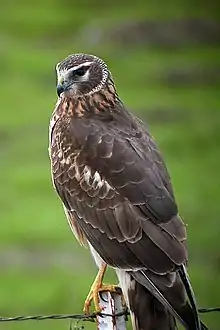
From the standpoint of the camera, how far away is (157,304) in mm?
6148

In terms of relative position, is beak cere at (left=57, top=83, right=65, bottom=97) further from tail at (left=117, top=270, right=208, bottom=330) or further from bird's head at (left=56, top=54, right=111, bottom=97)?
tail at (left=117, top=270, right=208, bottom=330)

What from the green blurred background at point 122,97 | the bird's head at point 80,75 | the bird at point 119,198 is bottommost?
the bird at point 119,198

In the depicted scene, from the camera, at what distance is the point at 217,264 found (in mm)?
17719

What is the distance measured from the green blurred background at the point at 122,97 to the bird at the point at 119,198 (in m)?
6.45

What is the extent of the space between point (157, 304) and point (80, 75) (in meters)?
1.45

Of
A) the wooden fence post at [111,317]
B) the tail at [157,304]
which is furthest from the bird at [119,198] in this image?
the wooden fence post at [111,317]

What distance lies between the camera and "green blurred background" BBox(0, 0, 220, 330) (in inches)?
656

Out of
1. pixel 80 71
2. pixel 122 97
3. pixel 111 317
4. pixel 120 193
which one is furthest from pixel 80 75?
pixel 122 97

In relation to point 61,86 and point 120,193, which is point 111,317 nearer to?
point 120,193

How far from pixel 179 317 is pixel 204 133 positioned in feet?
66.1

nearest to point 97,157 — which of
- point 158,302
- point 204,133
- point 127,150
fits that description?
point 127,150

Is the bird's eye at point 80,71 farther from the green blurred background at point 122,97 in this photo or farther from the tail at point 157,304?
the green blurred background at point 122,97

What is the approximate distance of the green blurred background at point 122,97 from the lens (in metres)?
16.7

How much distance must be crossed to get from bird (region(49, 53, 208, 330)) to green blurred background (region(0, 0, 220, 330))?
645cm
